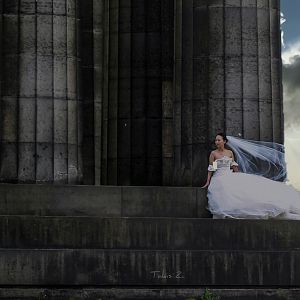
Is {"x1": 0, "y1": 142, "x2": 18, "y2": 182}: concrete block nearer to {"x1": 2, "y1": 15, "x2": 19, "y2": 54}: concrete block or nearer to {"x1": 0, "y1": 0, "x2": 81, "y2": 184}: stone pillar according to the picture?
{"x1": 0, "y1": 0, "x2": 81, "y2": 184}: stone pillar

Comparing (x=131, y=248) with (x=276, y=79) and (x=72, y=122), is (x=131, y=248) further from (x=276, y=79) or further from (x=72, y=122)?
(x=276, y=79)

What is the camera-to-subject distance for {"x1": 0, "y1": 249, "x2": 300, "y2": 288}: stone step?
32.9m

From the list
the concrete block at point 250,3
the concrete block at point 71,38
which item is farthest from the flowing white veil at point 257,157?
the concrete block at point 71,38

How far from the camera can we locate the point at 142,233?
33.8 metres

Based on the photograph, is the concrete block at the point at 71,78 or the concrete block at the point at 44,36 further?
the concrete block at the point at 71,78

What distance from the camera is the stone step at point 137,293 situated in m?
32.8

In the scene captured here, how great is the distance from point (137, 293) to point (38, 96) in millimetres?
6980

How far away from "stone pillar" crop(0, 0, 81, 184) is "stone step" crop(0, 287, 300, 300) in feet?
16.9

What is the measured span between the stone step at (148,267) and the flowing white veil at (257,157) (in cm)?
505

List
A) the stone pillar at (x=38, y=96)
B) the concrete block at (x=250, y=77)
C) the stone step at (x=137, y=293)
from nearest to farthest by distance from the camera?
the stone step at (x=137, y=293) < the stone pillar at (x=38, y=96) < the concrete block at (x=250, y=77)

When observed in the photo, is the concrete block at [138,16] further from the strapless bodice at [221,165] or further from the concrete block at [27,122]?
the strapless bodice at [221,165]

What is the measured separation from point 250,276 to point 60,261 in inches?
183

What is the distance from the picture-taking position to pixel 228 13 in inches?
1543

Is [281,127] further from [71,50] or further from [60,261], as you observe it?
[60,261]
